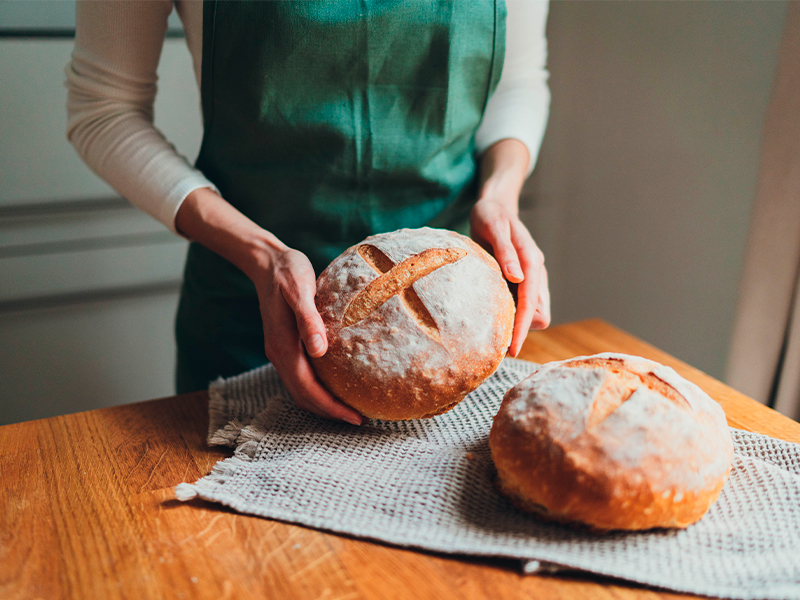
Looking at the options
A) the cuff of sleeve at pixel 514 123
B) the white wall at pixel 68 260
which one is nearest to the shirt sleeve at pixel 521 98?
the cuff of sleeve at pixel 514 123

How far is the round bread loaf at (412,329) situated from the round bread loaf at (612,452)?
0.34 ft

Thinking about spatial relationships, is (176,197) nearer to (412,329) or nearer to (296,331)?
(296,331)

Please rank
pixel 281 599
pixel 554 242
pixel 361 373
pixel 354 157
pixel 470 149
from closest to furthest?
1. pixel 281 599
2. pixel 361 373
3. pixel 354 157
4. pixel 470 149
5. pixel 554 242

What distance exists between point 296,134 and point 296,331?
0.38m

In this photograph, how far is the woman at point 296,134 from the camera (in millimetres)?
993

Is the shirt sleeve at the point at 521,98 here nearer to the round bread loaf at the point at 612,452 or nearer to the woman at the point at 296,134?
the woman at the point at 296,134

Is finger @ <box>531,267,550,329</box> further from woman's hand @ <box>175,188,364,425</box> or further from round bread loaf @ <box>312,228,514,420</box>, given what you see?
woman's hand @ <box>175,188,364,425</box>

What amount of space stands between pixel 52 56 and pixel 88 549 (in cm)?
142

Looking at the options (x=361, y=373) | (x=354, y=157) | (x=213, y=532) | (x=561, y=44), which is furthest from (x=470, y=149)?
(x=561, y=44)

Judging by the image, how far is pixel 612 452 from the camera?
67 centimetres

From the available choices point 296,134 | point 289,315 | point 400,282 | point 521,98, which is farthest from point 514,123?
point 289,315

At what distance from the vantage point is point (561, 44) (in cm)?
214

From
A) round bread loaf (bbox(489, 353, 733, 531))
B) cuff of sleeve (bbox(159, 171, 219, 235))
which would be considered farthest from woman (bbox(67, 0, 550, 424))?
round bread loaf (bbox(489, 353, 733, 531))

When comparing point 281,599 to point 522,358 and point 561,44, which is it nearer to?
point 522,358
